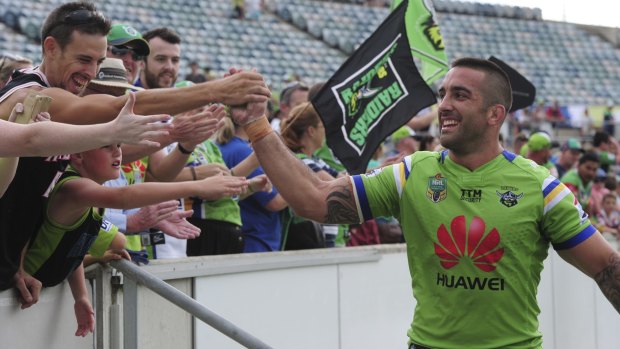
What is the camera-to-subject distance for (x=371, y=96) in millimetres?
6172

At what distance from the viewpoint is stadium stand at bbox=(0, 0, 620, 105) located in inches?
744

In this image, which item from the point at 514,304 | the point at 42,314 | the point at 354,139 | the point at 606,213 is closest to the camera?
the point at 514,304

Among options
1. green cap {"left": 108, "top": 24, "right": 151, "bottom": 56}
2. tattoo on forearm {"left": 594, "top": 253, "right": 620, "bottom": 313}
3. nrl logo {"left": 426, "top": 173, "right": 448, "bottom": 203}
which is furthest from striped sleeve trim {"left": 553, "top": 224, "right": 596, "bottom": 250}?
green cap {"left": 108, "top": 24, "right": 151, "bottom": 56}

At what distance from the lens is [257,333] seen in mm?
5441

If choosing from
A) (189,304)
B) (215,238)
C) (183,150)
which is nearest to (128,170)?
(183,150)

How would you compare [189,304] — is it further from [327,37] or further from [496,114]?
[327,37]

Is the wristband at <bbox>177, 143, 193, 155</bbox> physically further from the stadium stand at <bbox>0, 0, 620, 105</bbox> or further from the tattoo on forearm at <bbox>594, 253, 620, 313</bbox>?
the stadium stand at <bbox>0, 0, 620, 105</bbox>

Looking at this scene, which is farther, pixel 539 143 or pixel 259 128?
pixel 539 143

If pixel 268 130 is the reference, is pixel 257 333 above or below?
below

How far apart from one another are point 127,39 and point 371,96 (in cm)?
168

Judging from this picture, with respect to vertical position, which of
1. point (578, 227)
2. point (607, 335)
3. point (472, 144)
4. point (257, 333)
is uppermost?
point (472, 144)

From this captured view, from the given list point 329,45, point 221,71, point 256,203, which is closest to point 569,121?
point 329,45

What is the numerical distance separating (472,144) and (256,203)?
2795mm

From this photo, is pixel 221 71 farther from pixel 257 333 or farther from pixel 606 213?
pixel 257 333
